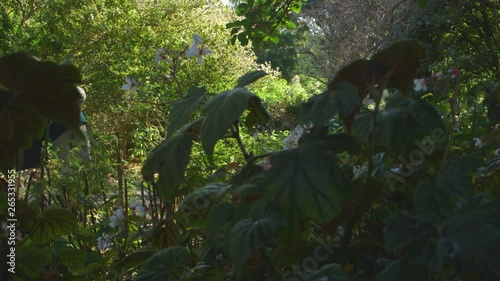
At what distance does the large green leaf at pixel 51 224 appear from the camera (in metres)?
1.14

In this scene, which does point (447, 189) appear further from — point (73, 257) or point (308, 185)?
point (73, 257)

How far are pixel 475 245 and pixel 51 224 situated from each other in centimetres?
80

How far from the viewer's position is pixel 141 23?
11.0 m

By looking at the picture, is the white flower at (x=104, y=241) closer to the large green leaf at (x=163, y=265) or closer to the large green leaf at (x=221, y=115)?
the large green leaf at (x=163, y=265)

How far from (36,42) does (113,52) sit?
54.1 inches

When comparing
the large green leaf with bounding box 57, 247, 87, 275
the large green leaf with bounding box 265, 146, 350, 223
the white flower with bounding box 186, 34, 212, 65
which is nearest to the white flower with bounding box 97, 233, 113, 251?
the large green leaf with bounding box 57, 247, 87, 275

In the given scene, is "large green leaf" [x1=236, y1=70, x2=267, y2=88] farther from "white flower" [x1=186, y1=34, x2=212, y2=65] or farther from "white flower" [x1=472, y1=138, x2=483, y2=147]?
"white flower" [x1=472, y1=138, x2=483, y2=147]

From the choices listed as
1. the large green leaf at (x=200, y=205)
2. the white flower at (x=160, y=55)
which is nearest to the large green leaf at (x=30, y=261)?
the large green leaf at (x=200, y=205)

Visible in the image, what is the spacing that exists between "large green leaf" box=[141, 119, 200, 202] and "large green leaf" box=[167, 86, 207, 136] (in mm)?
29

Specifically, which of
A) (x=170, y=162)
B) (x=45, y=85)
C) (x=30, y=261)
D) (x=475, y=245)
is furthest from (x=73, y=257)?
(x=475, y=245)

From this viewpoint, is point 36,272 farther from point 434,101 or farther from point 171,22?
point 171,22

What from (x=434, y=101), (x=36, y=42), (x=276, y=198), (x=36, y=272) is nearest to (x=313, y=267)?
(x=276, y=198)

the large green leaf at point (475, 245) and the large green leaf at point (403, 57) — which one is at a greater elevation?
the large green leaf at point (403, 57)

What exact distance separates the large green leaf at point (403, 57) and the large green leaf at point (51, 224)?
63 centimetres
